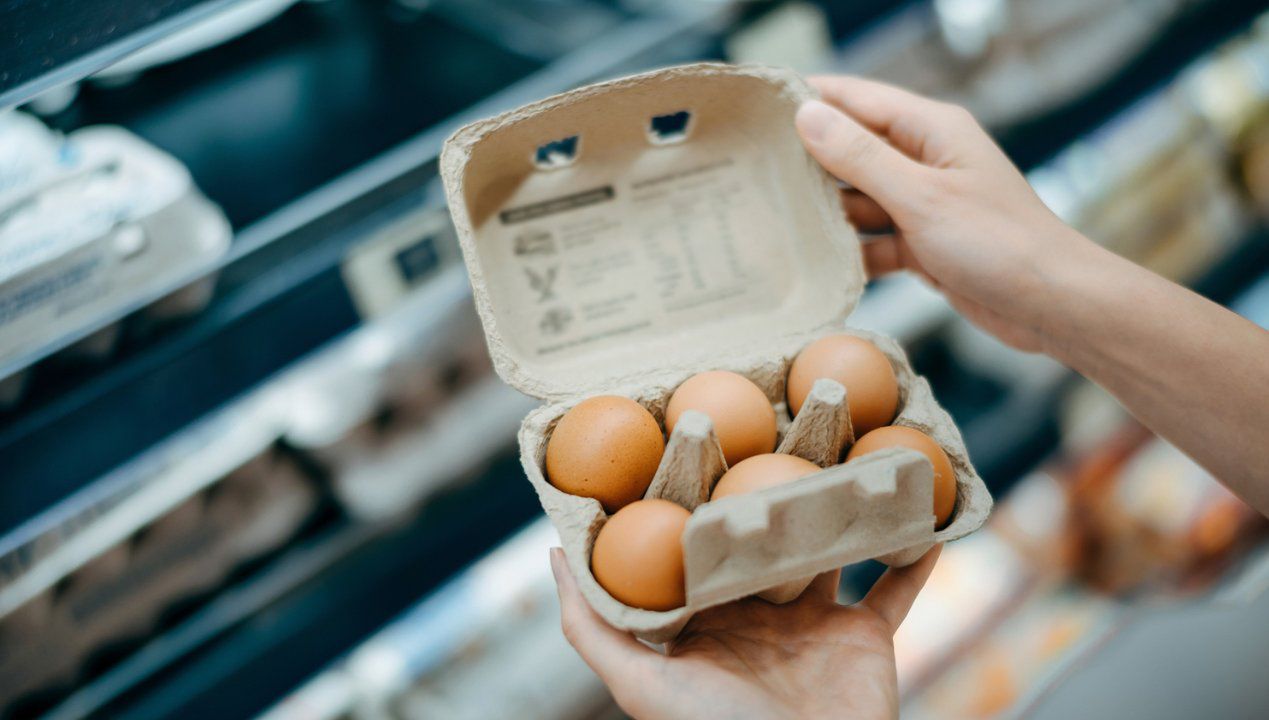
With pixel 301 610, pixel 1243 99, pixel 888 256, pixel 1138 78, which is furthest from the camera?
pixel 1243 99

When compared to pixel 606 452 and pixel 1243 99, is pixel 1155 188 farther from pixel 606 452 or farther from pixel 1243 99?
pixel 606 452

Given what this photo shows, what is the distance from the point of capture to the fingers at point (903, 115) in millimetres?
1304

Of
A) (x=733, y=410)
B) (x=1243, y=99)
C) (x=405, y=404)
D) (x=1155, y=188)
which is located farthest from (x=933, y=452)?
(x=1243, y=99)

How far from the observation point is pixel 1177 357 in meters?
1.18

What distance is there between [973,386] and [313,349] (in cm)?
169

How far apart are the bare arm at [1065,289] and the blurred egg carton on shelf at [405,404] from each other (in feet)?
2.42

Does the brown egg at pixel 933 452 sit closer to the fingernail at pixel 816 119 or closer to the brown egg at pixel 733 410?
the brown egg at pixel 733 410

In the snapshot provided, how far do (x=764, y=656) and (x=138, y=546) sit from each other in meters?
1.02

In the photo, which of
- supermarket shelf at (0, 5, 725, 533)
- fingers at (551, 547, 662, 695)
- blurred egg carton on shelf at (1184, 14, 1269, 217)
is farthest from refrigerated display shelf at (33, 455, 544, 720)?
blurred egg carton on shelf at (1184, 14, 1269, 217)

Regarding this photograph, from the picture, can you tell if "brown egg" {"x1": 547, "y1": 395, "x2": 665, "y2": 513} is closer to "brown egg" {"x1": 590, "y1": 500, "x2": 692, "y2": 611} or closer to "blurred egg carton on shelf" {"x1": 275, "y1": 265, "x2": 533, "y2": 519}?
"brown egg" {"x1": 590, "y1": 500, "x2": 692, "y2": 611}

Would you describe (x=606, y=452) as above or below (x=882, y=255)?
above

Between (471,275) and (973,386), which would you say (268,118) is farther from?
(973,386)

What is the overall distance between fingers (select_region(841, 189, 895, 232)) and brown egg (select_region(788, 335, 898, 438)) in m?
0.47

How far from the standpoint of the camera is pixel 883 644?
3.54 feet
